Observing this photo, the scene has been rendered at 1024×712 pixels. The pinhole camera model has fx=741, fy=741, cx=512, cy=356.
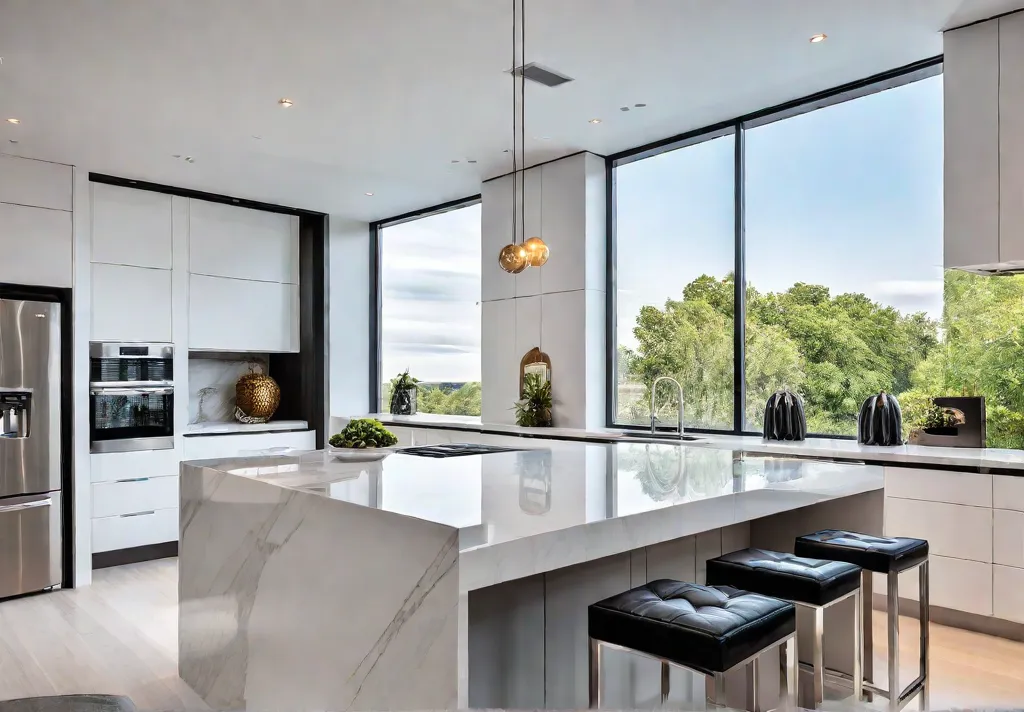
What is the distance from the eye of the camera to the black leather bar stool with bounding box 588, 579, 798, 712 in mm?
1482

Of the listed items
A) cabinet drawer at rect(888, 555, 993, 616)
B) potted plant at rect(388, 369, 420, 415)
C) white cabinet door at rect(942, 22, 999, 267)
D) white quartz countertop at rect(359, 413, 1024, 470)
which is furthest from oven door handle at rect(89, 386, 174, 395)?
white cabinet door at rect(942, 22, 999, 267)

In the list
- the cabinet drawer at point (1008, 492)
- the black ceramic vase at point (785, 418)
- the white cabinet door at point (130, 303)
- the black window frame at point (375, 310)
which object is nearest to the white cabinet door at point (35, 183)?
the white cabinet door at point (130, 303)

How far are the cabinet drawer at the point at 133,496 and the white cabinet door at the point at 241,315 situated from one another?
3.44ft

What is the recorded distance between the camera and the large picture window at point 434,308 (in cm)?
614

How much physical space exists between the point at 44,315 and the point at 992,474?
16.5ft

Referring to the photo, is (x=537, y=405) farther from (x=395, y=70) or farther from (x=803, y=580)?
(x=803, y=580)

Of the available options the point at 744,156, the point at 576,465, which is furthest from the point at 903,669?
the point at 744,156

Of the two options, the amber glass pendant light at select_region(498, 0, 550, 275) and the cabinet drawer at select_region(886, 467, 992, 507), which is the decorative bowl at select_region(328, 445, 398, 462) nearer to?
the amber glass pendant light at select_region(498, 0, 550, 275)

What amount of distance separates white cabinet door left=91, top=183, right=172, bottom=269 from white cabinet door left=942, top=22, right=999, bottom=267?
16.3 ft

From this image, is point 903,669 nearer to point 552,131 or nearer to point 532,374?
point 532,374

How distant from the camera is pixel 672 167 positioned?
4.77 metres

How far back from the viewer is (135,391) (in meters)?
5.21

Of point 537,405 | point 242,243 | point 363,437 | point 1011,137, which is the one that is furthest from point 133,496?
point 1011,137

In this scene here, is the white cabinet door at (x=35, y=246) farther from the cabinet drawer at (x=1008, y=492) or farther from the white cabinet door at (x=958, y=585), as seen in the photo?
the cabinet drawer at (x=1008, y=492)
